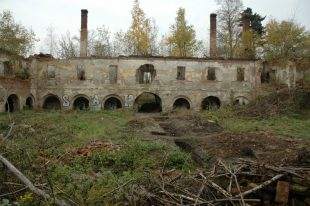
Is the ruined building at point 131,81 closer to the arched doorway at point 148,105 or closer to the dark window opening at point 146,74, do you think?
the dark window opening at point 146,74

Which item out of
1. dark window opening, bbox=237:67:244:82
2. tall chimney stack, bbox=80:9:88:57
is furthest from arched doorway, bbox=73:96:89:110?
dark window opening, bbox=237:67:244:82

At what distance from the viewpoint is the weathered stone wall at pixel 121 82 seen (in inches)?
1447

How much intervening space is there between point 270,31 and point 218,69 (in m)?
12.0

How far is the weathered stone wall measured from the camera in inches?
1447

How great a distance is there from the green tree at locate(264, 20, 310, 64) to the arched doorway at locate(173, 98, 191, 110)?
9.94 m

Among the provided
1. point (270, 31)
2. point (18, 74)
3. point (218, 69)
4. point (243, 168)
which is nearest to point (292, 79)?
point (218, 69)

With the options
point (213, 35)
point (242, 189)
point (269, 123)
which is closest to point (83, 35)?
point (213, 35)

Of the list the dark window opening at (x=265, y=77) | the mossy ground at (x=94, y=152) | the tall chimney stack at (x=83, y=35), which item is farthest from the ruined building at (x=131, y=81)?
the tall chimney stack at (x=83, y=35)

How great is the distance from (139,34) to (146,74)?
1334cm

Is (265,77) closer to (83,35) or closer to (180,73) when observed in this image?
(180,73)

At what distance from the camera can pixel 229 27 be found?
5000cm

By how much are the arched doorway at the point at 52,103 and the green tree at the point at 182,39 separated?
17185 mm

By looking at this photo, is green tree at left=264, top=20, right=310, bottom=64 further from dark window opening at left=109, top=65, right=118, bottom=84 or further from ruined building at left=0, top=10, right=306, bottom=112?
dark window opening at left=109, top=65, right=118, bottom=84

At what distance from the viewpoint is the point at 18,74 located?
34.2 m
